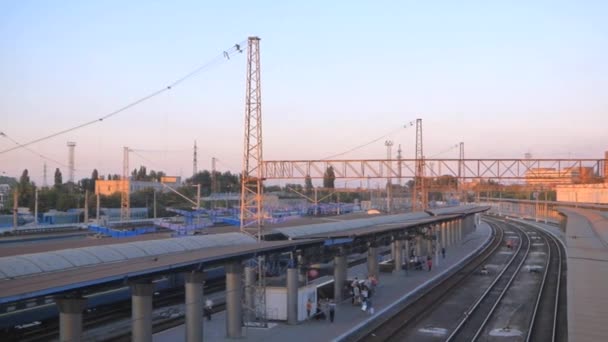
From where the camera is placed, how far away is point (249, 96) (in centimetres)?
2844

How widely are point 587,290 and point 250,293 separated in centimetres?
1103

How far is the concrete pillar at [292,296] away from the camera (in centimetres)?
2116

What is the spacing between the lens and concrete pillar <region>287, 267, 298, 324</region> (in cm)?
→ 2116

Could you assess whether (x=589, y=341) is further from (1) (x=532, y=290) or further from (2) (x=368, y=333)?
(1) (x=532, y=290)

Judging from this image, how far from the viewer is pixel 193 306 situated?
16.3 meters

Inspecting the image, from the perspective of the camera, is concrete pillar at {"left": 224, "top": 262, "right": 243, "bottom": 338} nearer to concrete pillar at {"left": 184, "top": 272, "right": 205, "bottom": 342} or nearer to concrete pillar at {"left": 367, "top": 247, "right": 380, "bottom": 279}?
concrete pillar at {"left": 184, "top": 272, "right": 205, "bottom": 342}

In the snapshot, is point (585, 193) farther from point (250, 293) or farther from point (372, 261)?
point (250, 293)

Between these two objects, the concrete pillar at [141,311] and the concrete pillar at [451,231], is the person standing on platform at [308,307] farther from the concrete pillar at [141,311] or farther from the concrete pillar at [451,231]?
the concrete pillar at [451,231]

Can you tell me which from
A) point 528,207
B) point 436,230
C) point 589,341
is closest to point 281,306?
point 589,341

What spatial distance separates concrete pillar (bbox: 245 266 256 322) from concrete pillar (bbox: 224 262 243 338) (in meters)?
2.17

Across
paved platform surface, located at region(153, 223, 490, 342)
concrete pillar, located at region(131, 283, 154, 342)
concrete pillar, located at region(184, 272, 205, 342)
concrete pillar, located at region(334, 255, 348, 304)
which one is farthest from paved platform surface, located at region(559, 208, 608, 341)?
concrete pillar, located at region(131, 283, 154, 342)

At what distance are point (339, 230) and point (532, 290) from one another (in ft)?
35.9

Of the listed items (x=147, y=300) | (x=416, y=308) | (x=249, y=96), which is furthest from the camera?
(x=249, y=96)

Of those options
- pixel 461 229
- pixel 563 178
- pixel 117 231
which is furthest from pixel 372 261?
pixel 461 229
